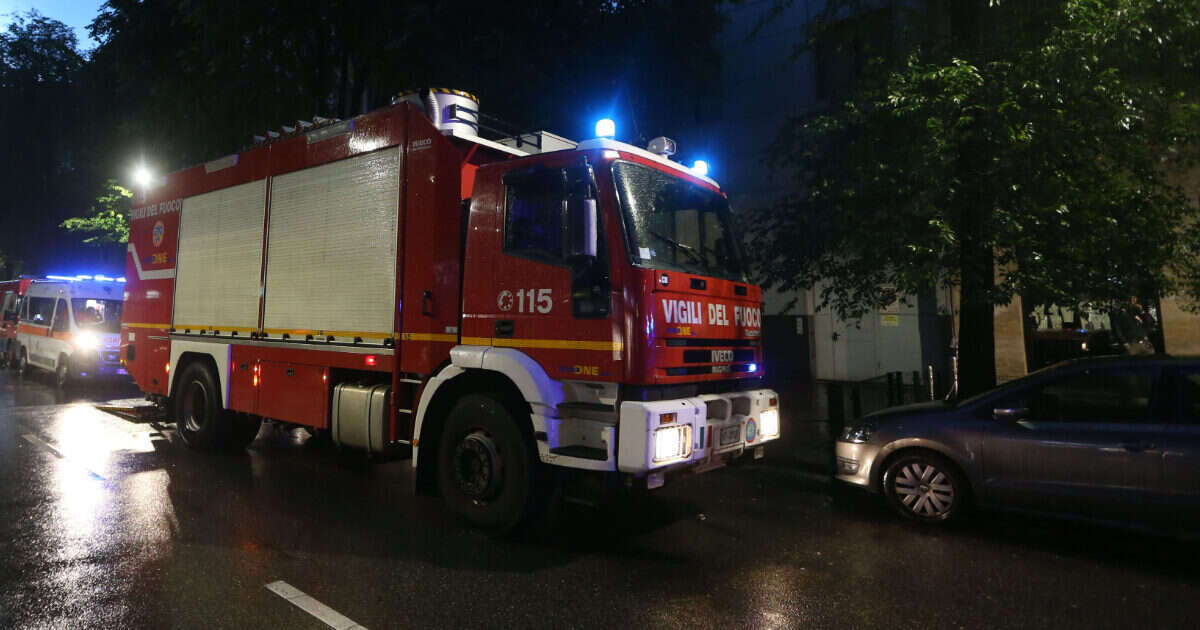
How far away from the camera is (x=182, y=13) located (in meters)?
11.3

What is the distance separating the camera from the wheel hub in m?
4.72

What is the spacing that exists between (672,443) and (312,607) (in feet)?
7.65

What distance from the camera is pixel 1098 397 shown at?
475 cm

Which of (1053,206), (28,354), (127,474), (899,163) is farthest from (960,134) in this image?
(28,354)

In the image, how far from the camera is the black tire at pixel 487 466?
15.0 ft

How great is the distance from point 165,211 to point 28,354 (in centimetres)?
1274

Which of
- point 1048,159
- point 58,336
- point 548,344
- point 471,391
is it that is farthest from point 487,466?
point 58,336

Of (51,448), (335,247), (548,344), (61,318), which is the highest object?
(335,247)

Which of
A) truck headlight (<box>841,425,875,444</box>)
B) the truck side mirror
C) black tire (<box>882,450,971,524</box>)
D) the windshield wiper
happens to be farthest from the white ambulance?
black tire (<box>882,450,971,524</box>)

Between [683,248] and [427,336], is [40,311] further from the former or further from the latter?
[683,248]

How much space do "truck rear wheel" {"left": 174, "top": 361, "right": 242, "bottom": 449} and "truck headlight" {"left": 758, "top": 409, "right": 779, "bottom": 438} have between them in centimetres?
613

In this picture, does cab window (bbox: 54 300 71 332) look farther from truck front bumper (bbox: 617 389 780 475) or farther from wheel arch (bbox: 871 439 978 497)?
wheel arch (bbox: 871 439 978 497)

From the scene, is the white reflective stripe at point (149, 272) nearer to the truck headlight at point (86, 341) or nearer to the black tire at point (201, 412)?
the black tire at point (201, 412)

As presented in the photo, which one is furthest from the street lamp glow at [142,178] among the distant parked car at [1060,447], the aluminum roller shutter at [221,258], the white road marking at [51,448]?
the distant parked car at [1060,447]
